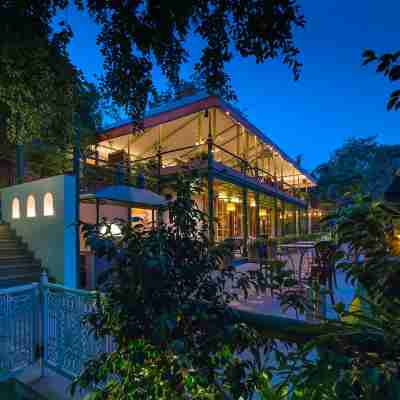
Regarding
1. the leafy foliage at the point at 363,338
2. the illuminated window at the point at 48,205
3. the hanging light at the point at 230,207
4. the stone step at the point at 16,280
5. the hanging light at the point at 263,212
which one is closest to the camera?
the leafy foliage at the point at 363,338

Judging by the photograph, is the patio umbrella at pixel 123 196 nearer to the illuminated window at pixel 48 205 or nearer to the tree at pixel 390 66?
the illuminated window at pixel 48 205

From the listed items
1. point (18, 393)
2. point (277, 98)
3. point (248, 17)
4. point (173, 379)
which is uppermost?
point (277, 98)

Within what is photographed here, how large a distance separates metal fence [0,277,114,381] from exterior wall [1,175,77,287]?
3408mm

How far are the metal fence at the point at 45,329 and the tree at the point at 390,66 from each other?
116 inches

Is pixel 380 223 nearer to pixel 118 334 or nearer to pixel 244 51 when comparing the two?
pixel 118 334

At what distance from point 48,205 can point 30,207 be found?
1.10 m

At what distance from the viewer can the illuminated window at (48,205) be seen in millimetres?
7473

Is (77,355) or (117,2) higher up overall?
(117,2)

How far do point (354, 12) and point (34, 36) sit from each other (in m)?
4.30

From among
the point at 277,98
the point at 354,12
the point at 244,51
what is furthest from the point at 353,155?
the point at 277,98

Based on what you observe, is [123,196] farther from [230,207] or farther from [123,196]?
[230,207]

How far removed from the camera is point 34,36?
2939mm

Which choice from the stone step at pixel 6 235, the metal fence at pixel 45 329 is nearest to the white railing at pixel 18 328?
the metal fence at pixel 45 329

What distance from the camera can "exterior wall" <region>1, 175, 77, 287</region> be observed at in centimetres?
704
